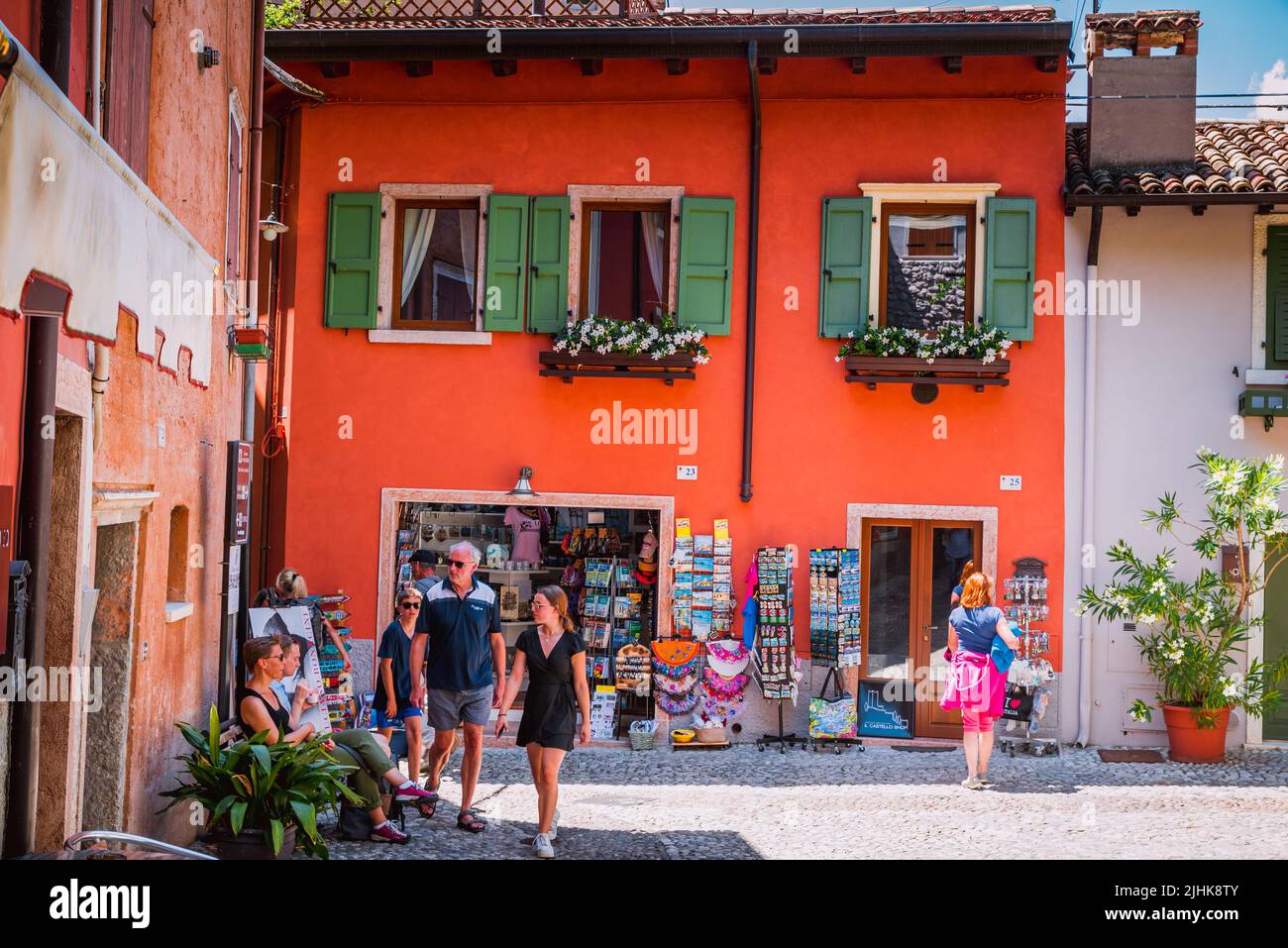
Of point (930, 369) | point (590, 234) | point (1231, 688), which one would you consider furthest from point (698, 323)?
point (1231, 688)

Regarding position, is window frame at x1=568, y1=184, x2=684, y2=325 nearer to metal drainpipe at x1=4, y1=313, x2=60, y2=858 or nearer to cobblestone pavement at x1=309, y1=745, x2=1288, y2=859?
cobblestone pavement at x1=309, y1=745, x2=1288, y2=859

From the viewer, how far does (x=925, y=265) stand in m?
12.4

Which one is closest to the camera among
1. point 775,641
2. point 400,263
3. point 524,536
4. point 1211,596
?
point 1211,596

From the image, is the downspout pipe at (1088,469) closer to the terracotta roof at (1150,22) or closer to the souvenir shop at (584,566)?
the terracotta roof at (1150,22)

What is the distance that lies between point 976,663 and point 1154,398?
3595mm

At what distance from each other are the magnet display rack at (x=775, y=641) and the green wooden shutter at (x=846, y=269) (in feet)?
7.39

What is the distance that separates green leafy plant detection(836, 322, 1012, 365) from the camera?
1181cm

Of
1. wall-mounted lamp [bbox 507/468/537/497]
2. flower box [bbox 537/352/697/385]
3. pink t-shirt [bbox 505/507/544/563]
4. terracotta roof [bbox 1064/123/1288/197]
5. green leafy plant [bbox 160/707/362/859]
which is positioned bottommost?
green leafy plant [bbox 160/707/362/859]

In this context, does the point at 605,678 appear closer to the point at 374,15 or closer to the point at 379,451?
the point at 379,451

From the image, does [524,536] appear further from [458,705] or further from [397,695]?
[458,705]

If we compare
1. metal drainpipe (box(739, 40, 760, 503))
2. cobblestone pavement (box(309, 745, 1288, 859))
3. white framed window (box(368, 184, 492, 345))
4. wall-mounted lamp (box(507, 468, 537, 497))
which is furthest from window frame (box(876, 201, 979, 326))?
cobblestone pavement (box(309, 745, 1288, 859))

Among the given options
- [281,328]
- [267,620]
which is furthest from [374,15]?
[267,620]

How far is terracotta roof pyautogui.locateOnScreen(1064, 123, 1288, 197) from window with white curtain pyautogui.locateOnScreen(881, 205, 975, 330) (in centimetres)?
107

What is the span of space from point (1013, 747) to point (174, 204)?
8136 mm
